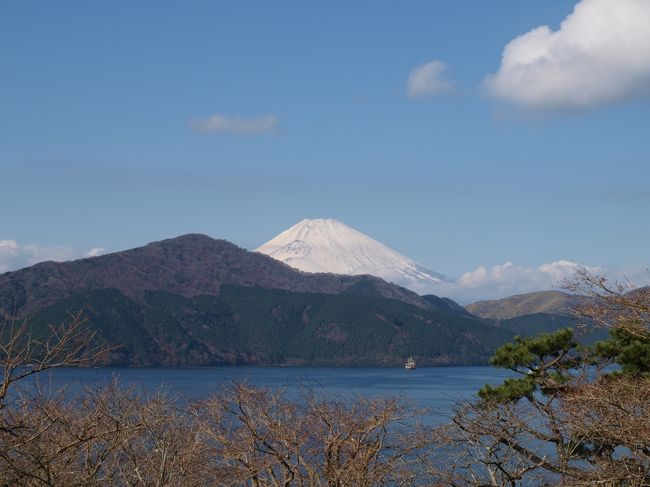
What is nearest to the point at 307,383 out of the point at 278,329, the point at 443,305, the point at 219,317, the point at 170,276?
the point at 278,329

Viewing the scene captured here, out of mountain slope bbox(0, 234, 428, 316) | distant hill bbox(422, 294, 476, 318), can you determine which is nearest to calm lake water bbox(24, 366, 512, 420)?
mountain slope bbox(0, 234, 428, 316)

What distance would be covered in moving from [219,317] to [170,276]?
1592 cm

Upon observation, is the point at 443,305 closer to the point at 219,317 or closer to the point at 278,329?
the point at 278,329

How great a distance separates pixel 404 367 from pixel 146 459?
366 feet

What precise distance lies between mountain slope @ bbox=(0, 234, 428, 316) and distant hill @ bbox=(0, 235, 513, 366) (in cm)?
24

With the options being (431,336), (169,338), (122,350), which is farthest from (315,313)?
(122,350)

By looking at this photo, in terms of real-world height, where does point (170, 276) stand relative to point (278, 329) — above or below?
above

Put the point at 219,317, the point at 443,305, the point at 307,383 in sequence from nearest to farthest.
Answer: the point at 307,383 → the point at 219,317 → the point at 443,305

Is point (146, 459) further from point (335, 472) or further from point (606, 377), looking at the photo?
point (606, 377)

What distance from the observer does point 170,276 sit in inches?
5822

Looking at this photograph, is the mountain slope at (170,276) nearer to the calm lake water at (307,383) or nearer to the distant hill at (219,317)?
the distant hill at (219,317)

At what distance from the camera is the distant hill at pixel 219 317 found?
393ft

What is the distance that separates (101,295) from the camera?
126 m

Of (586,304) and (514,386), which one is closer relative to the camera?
(586,304)
